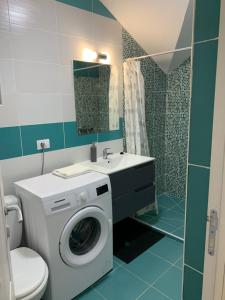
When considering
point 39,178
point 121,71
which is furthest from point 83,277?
point 121,71

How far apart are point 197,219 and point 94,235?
1.22 metres

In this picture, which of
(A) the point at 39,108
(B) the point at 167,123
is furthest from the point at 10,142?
(B) the point at 167,123

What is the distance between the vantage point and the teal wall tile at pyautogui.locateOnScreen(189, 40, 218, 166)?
78 cm

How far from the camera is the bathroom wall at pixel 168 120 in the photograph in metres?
3.06

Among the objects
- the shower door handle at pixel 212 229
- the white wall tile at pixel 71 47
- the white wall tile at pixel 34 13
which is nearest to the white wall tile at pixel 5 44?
the white wall tile at pixel 34 13

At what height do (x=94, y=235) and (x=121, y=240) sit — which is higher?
(x=94, y=235)

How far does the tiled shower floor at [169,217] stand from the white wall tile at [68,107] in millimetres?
1534

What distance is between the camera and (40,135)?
206 cm

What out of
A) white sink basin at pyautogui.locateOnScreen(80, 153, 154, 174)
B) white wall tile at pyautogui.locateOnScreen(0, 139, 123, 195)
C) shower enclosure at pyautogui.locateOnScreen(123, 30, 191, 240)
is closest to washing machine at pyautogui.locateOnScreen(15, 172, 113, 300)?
white wall tile at pyautogui.locateOnScreen(0, 139, 123, 195)

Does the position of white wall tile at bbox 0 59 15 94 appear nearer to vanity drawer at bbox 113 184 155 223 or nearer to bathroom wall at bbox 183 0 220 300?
vanity drawer at bbox 113 184 155 223

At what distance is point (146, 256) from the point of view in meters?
2.25

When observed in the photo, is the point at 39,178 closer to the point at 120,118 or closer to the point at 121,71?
the point at 120,118

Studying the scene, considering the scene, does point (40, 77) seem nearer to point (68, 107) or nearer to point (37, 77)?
point (37, 77)

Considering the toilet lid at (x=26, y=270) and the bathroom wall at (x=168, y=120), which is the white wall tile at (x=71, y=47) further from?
the toilet lid at (x=26, y=270)
